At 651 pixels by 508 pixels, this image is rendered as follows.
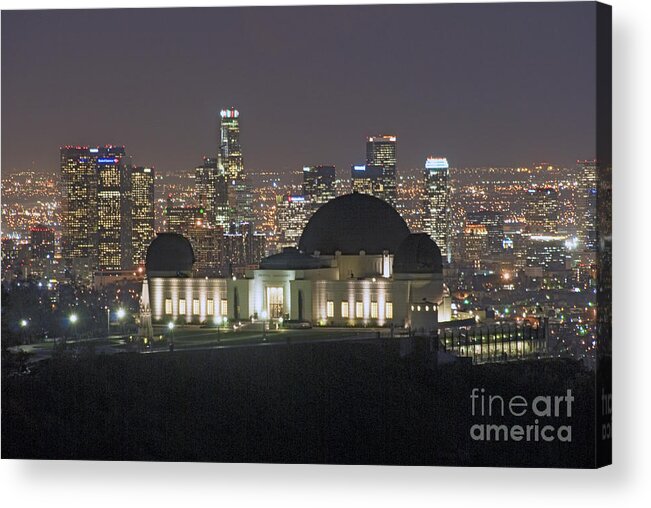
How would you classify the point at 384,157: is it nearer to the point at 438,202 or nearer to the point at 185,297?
the point at 438,202

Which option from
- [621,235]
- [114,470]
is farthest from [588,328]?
[114,470]

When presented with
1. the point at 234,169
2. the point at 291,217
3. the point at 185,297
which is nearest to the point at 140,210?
the point at 234,169

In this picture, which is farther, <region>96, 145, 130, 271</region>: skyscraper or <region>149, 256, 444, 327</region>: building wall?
<region>149, 256, 444, 327</region>: building wall

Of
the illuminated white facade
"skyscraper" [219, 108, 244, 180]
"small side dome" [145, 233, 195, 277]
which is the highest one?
"skyscraper" [219, 108, 244, 180]

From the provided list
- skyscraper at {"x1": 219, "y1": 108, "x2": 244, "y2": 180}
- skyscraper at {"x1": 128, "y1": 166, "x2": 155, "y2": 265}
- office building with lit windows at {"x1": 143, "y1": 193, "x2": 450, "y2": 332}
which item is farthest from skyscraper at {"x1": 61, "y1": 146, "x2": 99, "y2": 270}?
office building with lit windows at {"x1": 143, "y1": 193, "x2": 450, "y2": 332}

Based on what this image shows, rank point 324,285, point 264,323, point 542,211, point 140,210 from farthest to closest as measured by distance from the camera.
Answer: point 324,285 < point 264,323 < point 140,210 < point 542,211

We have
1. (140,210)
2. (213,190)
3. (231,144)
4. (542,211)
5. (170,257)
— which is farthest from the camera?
(170,257)

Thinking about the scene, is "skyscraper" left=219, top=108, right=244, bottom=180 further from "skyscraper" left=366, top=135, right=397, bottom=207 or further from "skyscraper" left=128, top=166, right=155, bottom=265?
"skyscraper" left=366, top=135, right=397, bottom=207
